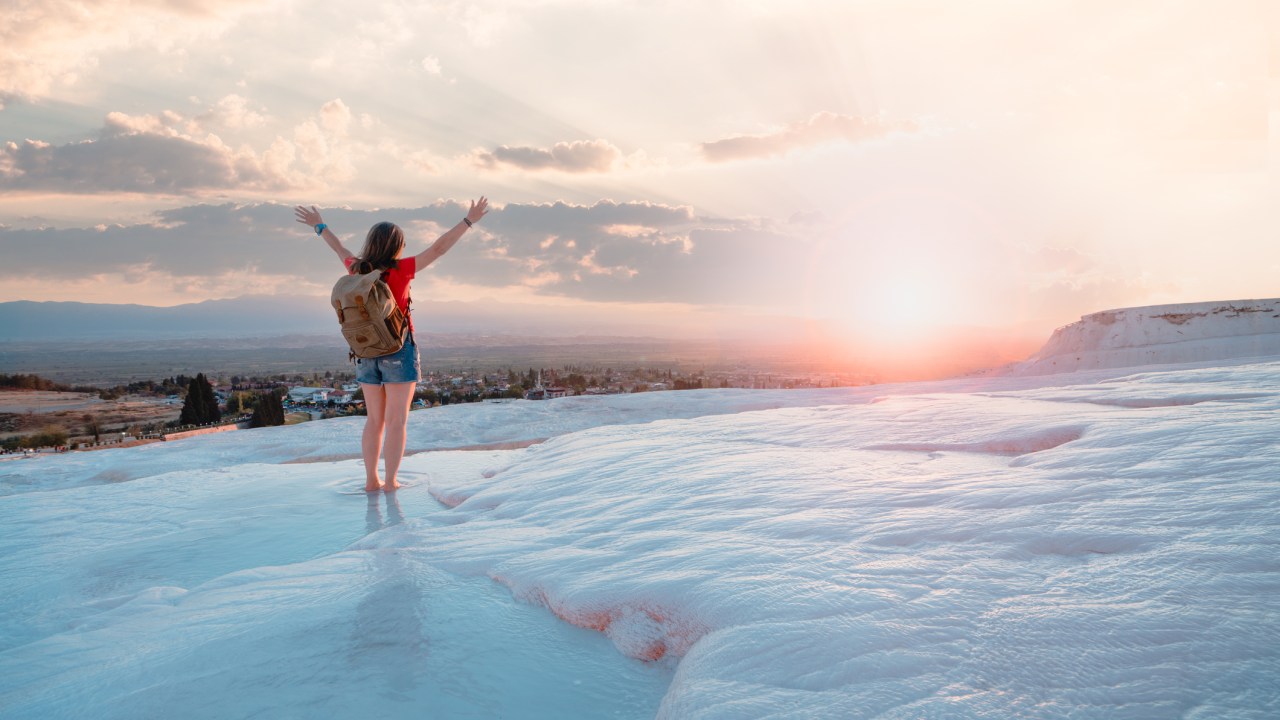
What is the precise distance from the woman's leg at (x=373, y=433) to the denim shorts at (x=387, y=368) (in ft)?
0.22

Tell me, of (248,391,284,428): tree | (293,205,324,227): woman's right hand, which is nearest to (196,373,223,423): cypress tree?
(248,391,284,428): tree

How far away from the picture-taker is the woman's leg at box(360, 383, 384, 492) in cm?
448

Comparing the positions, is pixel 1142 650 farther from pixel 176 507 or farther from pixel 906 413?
pixel 176 507

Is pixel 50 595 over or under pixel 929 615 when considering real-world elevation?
under

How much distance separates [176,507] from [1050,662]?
183 inches

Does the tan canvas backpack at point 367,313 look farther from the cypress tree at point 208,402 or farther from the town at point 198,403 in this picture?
the cypress tree at point 208,402

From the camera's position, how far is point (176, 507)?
164 inches

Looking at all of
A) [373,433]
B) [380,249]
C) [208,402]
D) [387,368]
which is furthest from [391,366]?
[208,402]

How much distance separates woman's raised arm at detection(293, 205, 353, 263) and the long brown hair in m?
0.40

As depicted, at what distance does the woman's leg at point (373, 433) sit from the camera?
4477mm

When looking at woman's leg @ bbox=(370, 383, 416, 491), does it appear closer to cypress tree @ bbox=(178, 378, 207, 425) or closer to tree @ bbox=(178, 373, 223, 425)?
tree @ bbox=(178, 373, 223, 425)

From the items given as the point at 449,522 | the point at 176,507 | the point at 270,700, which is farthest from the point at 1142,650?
the point at 176,507

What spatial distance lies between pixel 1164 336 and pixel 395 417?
40.3 ft

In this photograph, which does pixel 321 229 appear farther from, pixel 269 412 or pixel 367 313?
pixel 269 412
